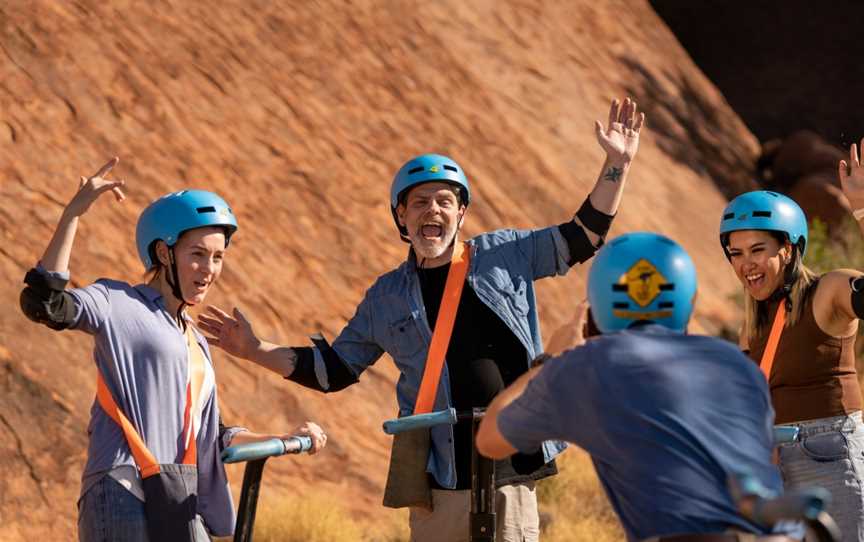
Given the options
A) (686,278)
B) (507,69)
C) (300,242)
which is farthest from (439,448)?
(507,69)

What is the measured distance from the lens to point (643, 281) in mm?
4012

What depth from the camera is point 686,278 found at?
4.01m

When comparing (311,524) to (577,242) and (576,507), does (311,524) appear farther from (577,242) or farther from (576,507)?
(577,242)

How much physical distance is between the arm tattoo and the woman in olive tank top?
0.60 m

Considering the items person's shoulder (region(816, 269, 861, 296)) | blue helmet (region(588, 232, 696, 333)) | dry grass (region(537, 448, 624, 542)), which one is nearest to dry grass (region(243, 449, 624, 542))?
dry grass (region(537, 448, 624, 542))

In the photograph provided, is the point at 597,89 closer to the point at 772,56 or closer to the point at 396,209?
the point at 772,56

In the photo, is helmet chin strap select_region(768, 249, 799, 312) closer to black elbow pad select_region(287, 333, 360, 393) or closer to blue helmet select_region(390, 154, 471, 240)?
blue helmet select_region(390, 154, 471, 240)

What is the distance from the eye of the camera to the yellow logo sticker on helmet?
4000 millimetres

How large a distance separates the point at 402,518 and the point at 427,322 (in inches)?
186

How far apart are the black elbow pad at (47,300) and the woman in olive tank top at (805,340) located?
3142 millimetres

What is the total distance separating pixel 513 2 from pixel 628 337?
16.8 m

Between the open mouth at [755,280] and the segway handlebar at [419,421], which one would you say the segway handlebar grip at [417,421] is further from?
the open mouth at [755,280]

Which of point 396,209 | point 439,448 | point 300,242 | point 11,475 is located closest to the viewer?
point 439,448

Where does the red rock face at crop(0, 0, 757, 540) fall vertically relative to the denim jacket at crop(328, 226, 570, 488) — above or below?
above
